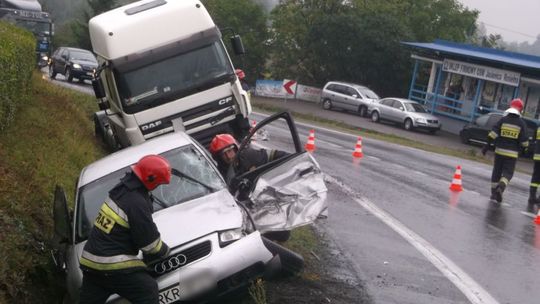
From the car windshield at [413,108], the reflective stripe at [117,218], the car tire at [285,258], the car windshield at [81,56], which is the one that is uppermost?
the reflective stripe at [117,218]

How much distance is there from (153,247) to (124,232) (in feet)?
0.80

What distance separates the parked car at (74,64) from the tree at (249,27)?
903 inches

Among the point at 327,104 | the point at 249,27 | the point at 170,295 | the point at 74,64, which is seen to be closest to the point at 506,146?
the point at 170,295

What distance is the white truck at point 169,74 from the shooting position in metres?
11.7

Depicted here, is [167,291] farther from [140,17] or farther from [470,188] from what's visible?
[470,188]

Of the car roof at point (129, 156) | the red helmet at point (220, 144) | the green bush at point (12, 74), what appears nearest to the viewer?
the car roof at point (129, 156)

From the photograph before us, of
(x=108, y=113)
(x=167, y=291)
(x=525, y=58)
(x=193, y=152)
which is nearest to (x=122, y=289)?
(x=167, y=291)

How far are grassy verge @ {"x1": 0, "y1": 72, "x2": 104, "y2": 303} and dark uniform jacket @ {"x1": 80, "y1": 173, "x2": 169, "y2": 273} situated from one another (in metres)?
1.23

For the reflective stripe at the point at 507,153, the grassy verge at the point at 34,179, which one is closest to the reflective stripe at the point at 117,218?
the grassy verge at the point at 34,179

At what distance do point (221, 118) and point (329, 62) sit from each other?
37237 mm

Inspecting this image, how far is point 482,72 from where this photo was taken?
36.7 meters

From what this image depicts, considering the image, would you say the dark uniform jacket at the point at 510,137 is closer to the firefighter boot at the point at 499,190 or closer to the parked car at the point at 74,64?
the firefighter boot at the point at 499,190

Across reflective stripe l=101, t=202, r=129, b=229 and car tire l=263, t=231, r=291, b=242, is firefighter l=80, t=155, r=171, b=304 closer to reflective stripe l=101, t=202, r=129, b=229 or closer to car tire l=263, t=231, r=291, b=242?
reflective stripe l=101, t=202, r=129, b=229

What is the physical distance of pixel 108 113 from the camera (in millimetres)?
12773
